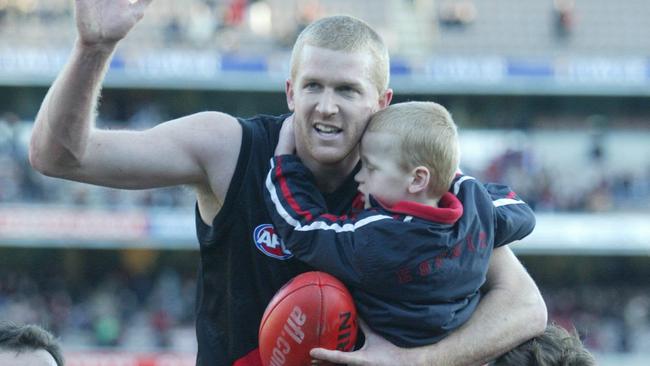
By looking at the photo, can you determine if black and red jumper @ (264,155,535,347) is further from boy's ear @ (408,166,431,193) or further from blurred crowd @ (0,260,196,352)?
blurred crowd @ (0,260,196,352)

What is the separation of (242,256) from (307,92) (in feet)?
2.02

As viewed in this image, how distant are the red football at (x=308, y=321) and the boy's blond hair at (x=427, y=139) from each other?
0.45m

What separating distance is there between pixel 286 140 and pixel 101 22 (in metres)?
0.92

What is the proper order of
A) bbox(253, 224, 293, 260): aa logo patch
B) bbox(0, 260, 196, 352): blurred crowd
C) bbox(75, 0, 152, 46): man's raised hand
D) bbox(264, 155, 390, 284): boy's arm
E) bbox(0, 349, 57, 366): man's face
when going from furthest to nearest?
bbox(0, 260, 196, 352): blurred crowd < bbox(253, 224, 293, 260): aa logo patch < bbox(264, 155, 390, 284): boy's arm < bbox(0, 349, 57, 366): man's face < bbox(75, 0, 152, 46): man's raised hand

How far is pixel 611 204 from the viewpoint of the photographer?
2284 cm

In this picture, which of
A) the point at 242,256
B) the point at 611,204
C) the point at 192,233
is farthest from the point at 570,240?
the point at 242,256

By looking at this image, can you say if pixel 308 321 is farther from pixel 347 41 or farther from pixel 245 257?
pixel 347 41

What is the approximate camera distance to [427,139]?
370 centimetres

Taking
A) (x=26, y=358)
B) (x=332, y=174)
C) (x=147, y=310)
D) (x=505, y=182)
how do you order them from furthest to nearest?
(x=505, y=182) → (x=147, y=310) → (x=332, y=174) → (x=26, y=358)

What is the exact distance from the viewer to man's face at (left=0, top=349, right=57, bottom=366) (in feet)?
11.7

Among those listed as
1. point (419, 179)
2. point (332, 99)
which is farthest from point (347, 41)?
point (419, 179)

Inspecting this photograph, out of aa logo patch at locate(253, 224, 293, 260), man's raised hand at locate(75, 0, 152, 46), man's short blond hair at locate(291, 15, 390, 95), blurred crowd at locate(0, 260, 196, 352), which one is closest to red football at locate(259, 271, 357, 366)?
aa logo patch at locate(253, 224, 293, 260)

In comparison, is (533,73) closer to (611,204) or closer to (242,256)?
(611,204)

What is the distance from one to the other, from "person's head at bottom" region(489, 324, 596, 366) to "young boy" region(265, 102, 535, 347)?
0.73 ft
